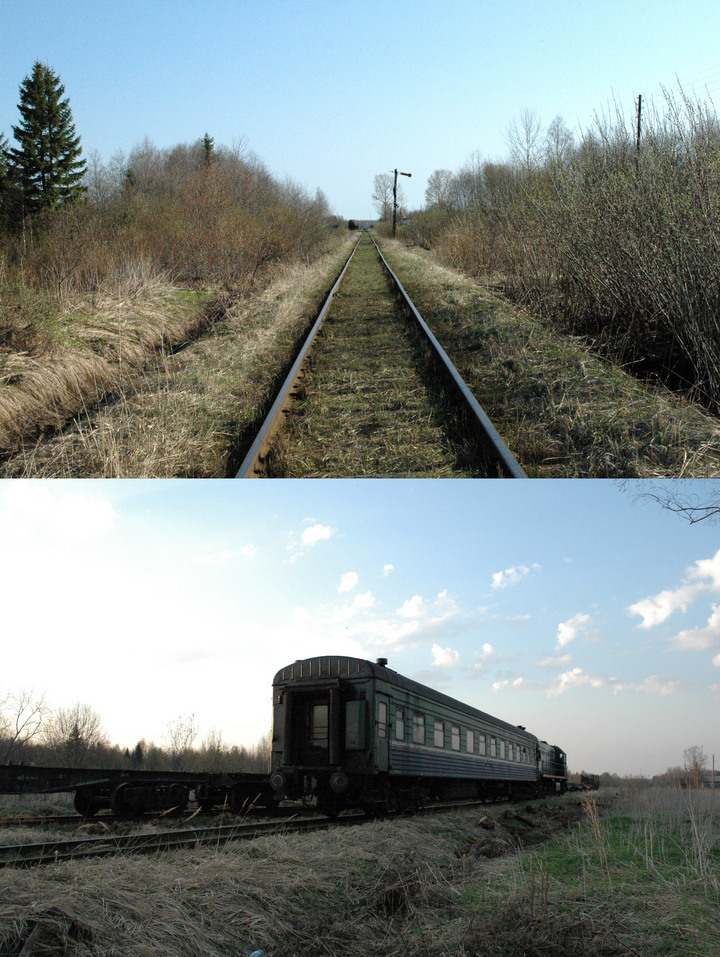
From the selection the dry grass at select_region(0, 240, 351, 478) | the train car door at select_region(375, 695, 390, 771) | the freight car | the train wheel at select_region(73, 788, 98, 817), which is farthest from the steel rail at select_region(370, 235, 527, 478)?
the train wheel at select_region(73, 788, 98, 817)

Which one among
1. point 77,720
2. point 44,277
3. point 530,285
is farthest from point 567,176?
point 77,720

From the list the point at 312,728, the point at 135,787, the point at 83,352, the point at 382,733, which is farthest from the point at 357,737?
the point at 83,352

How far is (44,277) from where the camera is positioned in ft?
46.5

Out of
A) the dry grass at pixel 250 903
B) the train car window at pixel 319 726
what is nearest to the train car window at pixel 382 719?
the train car window at pixel 319 726

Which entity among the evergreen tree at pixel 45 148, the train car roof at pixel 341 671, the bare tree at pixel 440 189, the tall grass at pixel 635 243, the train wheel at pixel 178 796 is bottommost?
the train wheel at pixel 178 796

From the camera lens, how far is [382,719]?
9258 mm

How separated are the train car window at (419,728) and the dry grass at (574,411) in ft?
16.9

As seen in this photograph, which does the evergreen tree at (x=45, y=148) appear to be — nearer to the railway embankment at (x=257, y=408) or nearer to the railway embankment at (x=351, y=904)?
the railway embankment at (x=257, y=408)

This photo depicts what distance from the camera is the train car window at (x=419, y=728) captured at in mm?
10398

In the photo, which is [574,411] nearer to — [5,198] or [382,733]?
[382,733]

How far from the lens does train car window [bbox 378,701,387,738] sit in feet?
30.0

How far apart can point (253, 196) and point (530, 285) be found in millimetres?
14834

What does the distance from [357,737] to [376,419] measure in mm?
4189

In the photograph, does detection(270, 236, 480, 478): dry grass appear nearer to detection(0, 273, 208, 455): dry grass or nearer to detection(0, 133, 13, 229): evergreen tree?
detection(0, 273, 208, 455): dry grass
